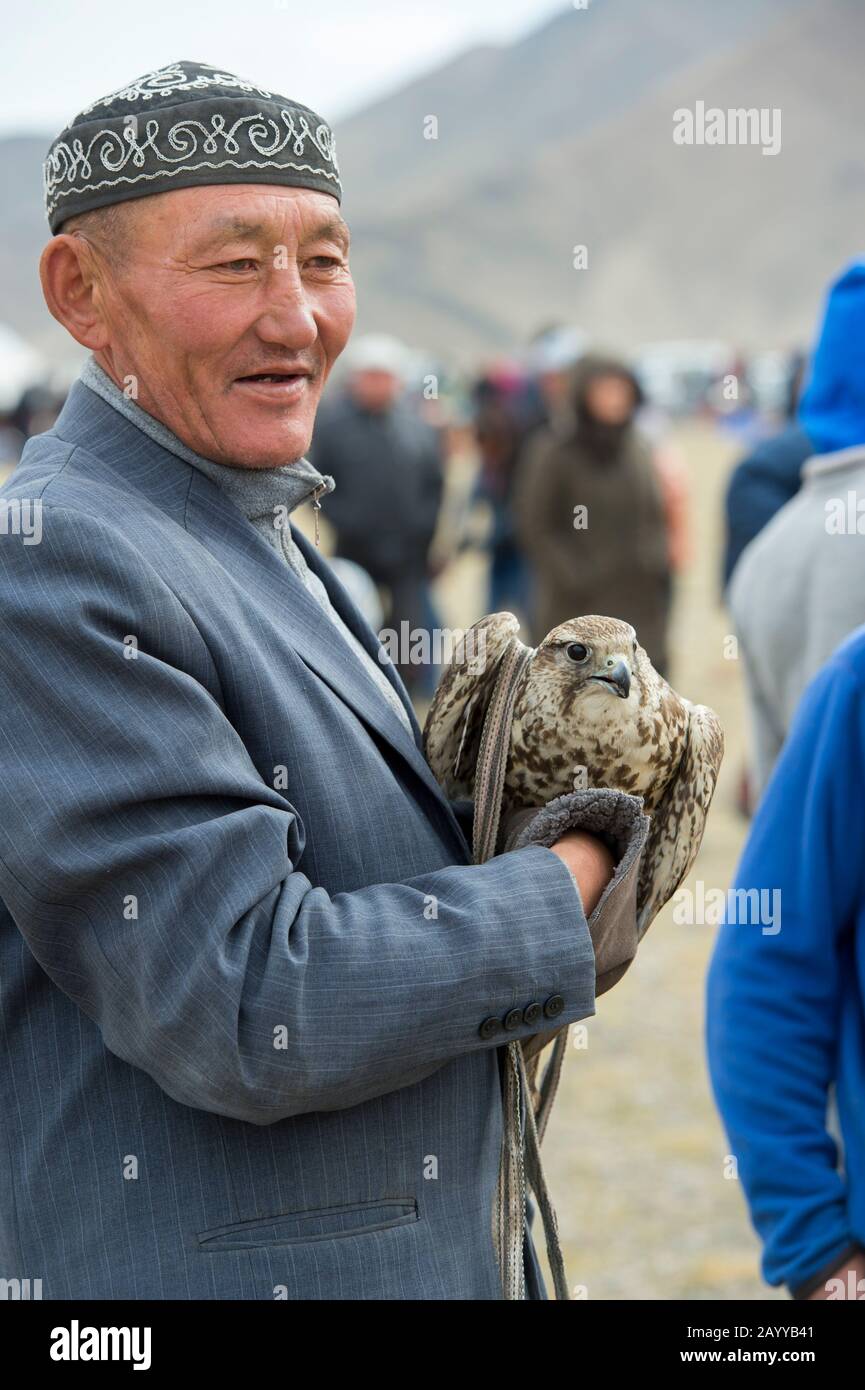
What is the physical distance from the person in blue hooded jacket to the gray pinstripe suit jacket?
0.54 metres

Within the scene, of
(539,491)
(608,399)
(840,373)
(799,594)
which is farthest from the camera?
(539,491)

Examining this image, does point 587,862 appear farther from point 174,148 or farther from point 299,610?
point 174,148

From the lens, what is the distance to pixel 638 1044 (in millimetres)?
5156

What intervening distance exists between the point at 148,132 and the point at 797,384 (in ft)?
14.1

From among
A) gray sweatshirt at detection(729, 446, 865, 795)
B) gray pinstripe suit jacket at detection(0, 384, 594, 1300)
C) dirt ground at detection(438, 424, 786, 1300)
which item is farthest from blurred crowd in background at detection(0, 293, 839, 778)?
gray pinstripe suit jacket at detection(0, 384, 594, 1300)

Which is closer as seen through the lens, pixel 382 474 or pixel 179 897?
pixel 179 897

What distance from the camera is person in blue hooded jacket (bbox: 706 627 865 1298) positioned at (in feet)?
6.16

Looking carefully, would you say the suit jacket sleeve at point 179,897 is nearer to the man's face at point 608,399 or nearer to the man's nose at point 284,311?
the man's nose at point 284,311

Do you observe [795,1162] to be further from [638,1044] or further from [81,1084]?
[638,1044]

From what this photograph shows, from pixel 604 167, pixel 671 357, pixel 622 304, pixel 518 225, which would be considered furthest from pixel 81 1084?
pixel 604 167

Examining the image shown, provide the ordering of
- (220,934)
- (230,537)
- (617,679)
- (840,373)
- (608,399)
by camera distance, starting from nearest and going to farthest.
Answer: (220,934), (230,537), (617,679), (840,373), (608,399)

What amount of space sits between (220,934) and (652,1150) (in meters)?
3.48

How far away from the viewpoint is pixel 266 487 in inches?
60.6

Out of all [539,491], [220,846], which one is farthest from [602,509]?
[220,846]
